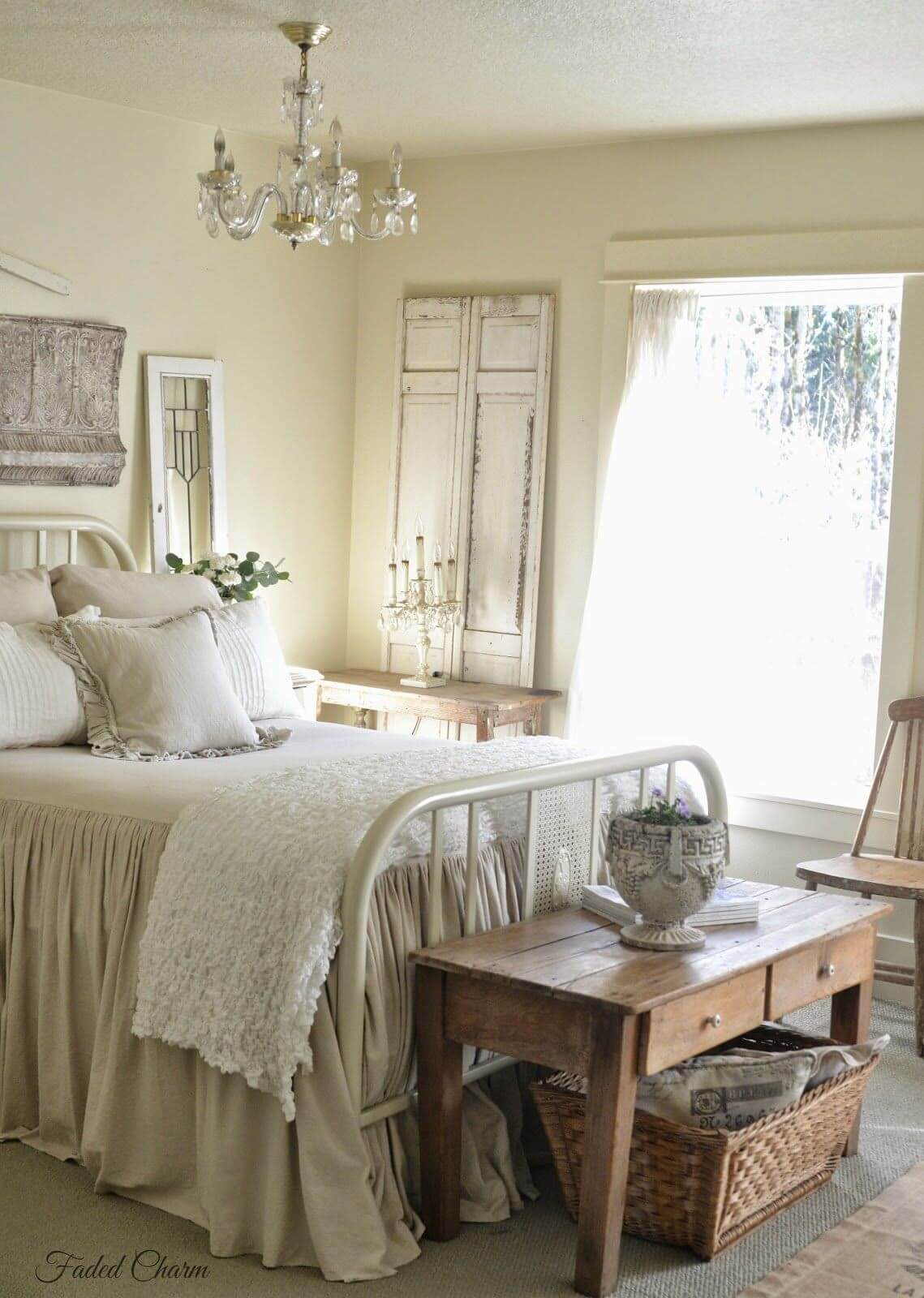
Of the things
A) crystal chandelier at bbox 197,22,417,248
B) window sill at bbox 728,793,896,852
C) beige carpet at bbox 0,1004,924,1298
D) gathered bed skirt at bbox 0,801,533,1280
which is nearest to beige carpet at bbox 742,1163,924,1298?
beige carpet at bbox 0,1004,924,1298

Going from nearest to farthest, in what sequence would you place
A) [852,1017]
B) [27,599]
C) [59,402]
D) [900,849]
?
[852,1017] → [27,599] → [900,849] → [59,402]

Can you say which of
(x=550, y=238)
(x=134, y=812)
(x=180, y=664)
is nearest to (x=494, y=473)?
(x=550, y=238)

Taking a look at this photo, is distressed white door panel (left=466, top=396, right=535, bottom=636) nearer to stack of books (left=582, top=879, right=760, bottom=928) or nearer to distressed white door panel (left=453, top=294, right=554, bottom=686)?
distressed white door panel (left=453, top=294, right=554, bottom=686)

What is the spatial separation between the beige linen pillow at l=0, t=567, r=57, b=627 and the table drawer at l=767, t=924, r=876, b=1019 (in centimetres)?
214

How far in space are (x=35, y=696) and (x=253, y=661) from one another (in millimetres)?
713

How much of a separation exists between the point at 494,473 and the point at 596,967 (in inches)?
115

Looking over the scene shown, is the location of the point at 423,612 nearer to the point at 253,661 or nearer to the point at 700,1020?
the point at 253,661

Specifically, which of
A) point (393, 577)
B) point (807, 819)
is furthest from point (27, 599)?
point (807, 819)

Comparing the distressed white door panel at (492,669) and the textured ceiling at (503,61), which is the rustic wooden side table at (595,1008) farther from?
the distressed white door panel at (492,669)

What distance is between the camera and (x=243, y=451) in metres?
5.21

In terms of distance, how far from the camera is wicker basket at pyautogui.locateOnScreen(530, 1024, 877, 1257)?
266cm

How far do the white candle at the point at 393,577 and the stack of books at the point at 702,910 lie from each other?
8.04ft

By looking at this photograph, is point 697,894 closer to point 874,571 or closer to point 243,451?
point 874,571

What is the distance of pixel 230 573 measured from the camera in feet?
15.6
